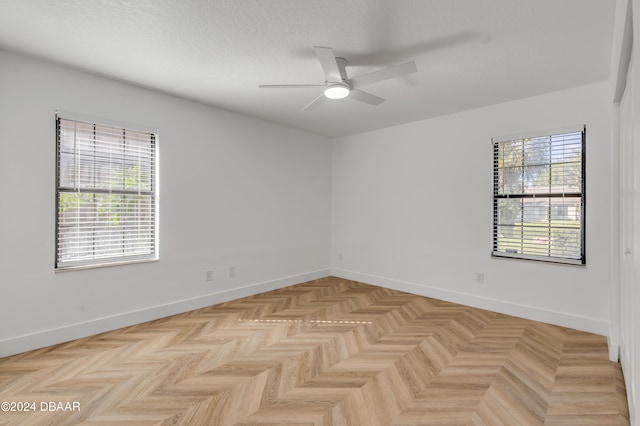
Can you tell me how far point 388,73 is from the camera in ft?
8.04

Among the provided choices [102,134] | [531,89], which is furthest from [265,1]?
[531,89]

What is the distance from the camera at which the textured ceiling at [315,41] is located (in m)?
2.01

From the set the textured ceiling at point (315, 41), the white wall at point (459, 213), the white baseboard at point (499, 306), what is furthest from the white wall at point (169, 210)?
the white baseboard at point (499, 306)

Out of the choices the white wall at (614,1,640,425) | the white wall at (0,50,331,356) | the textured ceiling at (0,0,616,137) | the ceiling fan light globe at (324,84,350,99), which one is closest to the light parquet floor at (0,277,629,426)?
the white wall at (614,1,640,425)

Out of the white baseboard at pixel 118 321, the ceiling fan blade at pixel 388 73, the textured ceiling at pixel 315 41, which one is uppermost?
the textured ceiling at pixel 315 41

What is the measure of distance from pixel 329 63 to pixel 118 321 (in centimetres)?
316

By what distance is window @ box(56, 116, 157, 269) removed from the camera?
2906mm

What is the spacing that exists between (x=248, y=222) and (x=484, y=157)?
3.17 metres

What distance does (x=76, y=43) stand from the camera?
2.45 m

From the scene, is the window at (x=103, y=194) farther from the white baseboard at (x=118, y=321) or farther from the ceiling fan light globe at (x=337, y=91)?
the ceiling fan light globe at (x=337, y=91)

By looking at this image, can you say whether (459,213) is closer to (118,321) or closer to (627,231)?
(627,231)

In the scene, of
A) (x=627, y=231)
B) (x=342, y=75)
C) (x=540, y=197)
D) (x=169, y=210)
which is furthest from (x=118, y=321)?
(x=540, y=197)

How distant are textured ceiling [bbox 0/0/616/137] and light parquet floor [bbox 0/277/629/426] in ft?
8.12

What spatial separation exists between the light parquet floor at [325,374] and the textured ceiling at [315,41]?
247 centimetres
